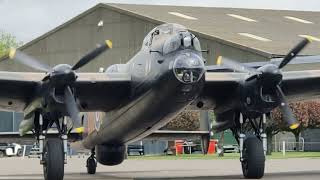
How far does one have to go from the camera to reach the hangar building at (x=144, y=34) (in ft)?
241

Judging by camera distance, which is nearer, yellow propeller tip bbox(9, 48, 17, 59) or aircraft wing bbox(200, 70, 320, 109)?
yellow propeller tip bbox(9, 48, 17, 59)

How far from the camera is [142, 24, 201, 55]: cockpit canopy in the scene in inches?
809

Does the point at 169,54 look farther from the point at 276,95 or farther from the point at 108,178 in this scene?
the point at 108,178

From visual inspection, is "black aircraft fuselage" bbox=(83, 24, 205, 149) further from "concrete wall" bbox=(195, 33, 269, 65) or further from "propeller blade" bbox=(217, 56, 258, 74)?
"concrete wall" bbox=(195, 33, 269, 65)

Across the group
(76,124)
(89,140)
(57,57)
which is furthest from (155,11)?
(76,124)

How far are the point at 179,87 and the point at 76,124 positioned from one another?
351cm

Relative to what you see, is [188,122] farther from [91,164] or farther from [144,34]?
[91,164]

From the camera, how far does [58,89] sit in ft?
68.8

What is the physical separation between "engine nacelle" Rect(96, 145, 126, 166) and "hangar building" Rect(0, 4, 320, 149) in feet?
151

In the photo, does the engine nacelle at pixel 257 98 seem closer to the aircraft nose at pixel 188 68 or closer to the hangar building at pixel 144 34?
the aircraft nose at pixel 188 68

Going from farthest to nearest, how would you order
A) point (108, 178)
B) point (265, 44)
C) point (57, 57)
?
point (57, 57) < point (265, 44) < point (108, 178)

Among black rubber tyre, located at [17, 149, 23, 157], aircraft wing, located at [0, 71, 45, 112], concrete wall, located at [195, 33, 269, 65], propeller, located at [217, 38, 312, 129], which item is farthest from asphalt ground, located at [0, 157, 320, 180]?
concrete wall, located at [195, 33, 269, 65]

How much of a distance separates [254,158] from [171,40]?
5.03m

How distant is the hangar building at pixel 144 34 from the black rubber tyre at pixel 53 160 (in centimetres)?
5164
